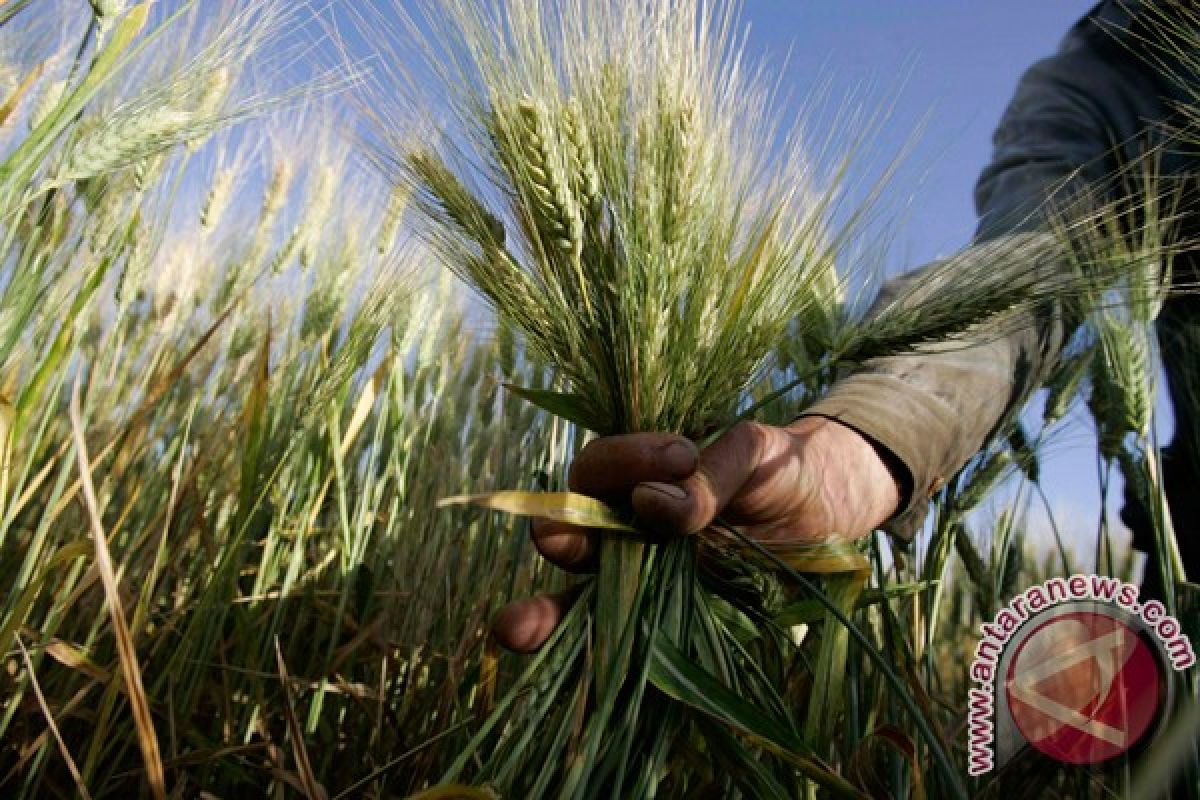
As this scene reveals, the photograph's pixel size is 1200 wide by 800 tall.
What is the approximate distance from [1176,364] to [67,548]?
5.97 ft

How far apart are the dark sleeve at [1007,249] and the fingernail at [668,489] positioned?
33cm

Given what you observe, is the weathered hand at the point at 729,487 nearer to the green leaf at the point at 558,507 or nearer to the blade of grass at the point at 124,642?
the green leaf at the point at 558,507

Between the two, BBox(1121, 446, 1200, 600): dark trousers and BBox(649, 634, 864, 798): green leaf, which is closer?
BBox(649, 634, 864, 798): green leaf

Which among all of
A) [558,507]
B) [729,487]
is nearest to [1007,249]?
[729,487]

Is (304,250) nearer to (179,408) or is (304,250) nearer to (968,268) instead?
(179,408)

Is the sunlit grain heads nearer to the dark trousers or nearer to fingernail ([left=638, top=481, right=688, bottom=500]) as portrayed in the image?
fingernail ([left=638, top=481, right=688, bottom=500])

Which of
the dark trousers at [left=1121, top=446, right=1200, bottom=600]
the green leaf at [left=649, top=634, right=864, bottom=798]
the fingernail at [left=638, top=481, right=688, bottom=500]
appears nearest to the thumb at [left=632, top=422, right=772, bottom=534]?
the fingernail at [left=638, top=481, right=688, bottom=500]

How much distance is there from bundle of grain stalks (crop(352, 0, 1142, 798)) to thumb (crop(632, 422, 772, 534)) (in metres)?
0.03

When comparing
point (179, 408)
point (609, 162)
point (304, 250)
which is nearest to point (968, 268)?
point (609, 162)

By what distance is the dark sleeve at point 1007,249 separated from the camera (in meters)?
1.17

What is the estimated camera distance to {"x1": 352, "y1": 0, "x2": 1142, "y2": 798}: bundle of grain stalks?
2.58ft
